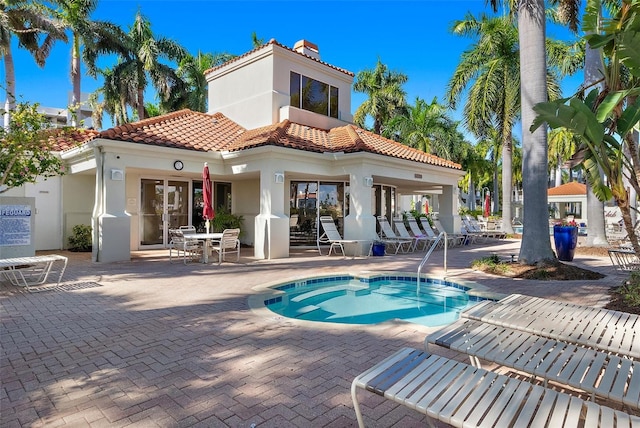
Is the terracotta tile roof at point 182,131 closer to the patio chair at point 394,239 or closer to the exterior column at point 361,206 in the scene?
the exterior column at point 361,206

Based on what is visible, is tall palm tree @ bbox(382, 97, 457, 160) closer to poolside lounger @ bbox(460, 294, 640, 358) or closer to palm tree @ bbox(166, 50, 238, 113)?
palm tree @ bbox(166, 50, 238, 113)

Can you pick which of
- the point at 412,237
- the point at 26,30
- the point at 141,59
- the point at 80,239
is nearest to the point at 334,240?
the point at 412,237

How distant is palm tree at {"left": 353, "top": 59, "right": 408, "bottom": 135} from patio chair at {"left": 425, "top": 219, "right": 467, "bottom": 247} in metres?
19.6

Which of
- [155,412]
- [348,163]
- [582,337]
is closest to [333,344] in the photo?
[155,412]

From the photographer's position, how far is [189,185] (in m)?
16.2

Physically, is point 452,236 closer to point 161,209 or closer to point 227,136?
point 227,136

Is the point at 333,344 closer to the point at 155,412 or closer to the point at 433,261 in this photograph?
the point at 155,412

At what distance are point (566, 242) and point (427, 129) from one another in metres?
24.4

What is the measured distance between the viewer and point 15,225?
31.2ft

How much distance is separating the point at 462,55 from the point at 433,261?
55.9 feet

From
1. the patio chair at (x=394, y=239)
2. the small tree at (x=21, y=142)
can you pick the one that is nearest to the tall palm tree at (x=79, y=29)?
the small tree at (x=21, y=142)

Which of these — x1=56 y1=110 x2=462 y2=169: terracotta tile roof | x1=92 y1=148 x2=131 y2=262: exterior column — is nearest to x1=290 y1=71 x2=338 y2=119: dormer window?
x1=56 y1=110 x2=462 y2=169: terracotta tile roof

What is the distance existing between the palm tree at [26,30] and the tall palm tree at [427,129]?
86.4 feet

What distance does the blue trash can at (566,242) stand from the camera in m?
12.0
